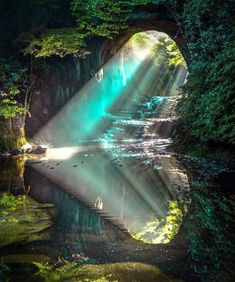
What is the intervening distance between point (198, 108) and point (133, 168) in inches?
120

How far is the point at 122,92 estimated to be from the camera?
3825cm

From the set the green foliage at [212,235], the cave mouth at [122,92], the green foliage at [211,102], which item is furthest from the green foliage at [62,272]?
the cave mouth at [122,92]

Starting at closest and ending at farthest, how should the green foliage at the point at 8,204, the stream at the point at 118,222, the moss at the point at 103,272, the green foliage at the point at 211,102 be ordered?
the moss at the point at 103,272, the stream at the point at 118,222, the green foliage at the point at 8,204, the green foliage at the point at 211,102

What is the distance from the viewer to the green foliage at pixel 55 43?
52.1 ft

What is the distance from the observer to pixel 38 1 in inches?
669

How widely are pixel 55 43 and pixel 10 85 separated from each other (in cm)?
307

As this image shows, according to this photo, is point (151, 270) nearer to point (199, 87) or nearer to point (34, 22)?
point (199, 87)

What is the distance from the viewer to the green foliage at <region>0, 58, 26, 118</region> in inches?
613

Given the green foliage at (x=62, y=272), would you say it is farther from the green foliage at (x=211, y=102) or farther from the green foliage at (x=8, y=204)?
the green foliage at (x=211, y=102)

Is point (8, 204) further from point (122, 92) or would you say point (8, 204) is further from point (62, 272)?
point (122, 92)

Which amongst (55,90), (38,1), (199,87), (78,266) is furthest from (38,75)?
(78,266)

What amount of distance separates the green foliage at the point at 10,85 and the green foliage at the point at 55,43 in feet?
3.77

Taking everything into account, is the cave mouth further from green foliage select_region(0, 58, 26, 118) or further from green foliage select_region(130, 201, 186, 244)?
green foliage select_region(130, 201, 186, 244)

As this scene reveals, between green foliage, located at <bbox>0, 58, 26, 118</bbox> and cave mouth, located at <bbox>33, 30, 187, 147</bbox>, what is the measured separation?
320 centimetres
